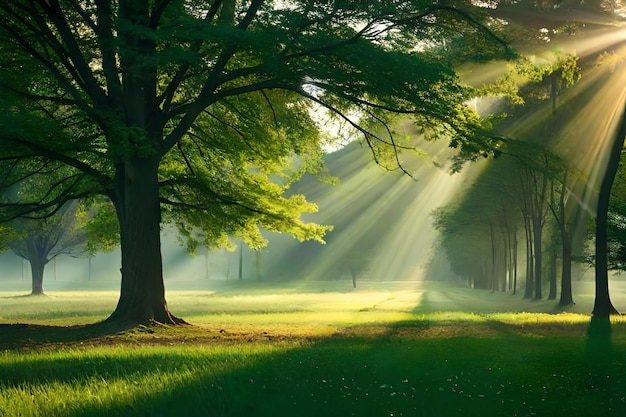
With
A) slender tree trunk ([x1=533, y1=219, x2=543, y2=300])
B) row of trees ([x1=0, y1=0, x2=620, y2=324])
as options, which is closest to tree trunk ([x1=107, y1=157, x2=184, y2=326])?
row of trees ([x1=0, y1=0, x2=620, y2=324])

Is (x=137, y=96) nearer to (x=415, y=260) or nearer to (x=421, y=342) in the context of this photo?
(x=421, y=342)

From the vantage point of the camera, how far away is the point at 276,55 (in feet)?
51.2

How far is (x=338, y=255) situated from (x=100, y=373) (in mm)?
84171

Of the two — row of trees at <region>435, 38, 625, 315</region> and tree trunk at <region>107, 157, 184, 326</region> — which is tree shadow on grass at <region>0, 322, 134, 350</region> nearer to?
tree trunk at <region>107, 157, 184, 326</region>

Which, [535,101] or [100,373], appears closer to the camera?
[100,373]

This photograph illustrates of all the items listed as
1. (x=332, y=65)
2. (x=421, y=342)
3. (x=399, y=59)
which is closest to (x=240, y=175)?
(x=332, y=65)

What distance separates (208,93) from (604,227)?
48.5 ft

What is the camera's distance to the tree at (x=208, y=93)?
15.5m

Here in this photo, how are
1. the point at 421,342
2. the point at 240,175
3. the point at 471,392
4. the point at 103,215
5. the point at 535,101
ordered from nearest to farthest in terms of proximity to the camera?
the point at 471,392, the point at 421,342, the point at 240,175, the point at 103,215, the point at 535,101

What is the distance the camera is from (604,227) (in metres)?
24.1

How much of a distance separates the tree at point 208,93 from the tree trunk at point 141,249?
0.12 feet

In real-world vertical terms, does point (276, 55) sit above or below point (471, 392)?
above

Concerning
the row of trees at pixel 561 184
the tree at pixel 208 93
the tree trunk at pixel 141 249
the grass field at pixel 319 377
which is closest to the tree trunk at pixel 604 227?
the row of trees at pixel 561 184

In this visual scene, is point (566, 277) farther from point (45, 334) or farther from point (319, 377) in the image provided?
point (319, 377)
